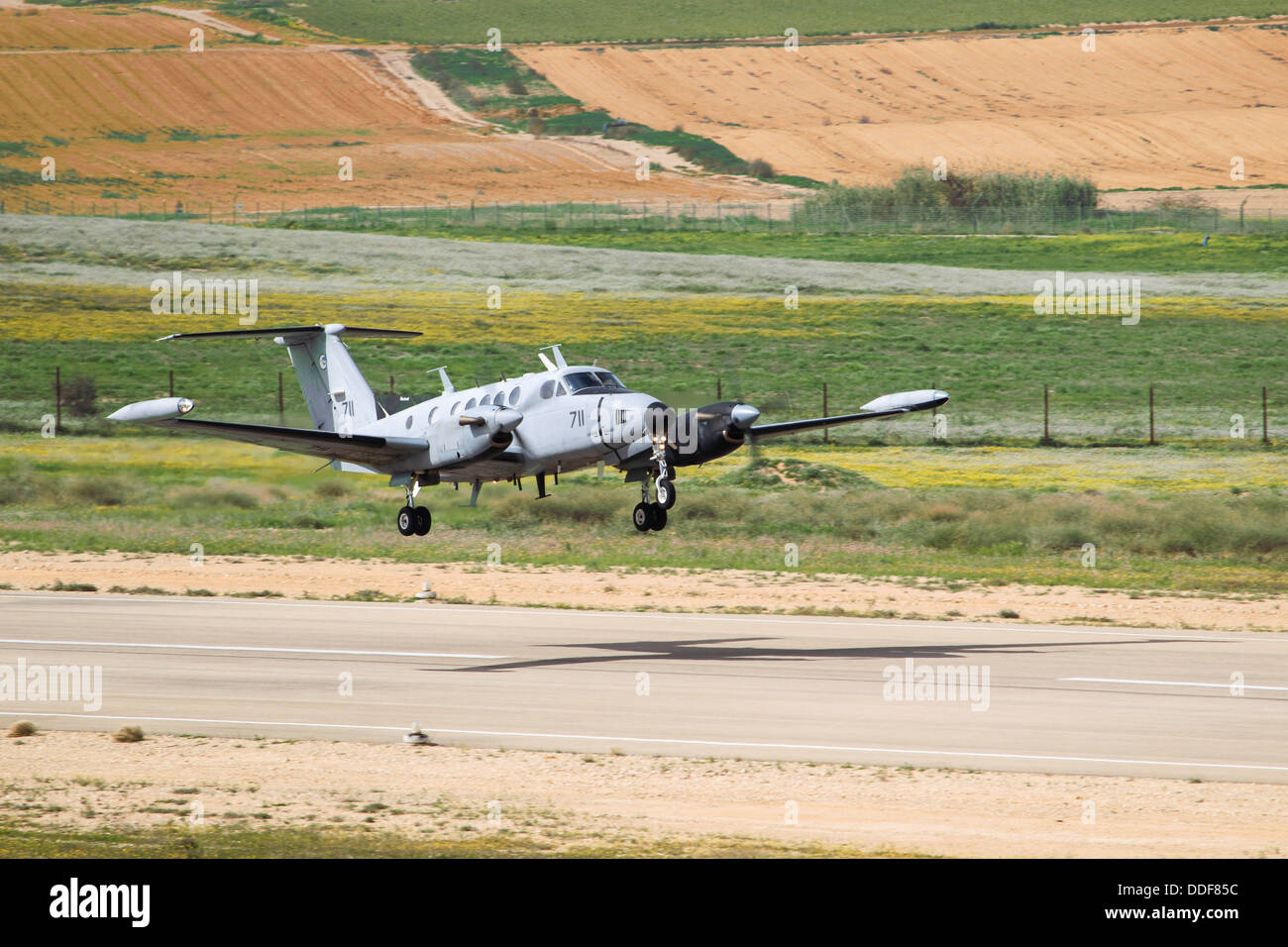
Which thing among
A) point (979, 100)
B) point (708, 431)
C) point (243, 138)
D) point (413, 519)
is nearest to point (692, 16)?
point (979, 100)

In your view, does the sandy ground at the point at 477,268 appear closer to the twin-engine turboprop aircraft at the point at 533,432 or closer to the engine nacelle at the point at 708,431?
the twin-engine turboprop aircraft at the point at 533,432

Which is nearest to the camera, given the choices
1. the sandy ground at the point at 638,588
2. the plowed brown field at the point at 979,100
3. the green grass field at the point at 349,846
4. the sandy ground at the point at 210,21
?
the green grass field at the point at 349,846

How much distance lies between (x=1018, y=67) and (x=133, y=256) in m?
104

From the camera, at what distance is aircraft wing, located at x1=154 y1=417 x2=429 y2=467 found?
31.6 m

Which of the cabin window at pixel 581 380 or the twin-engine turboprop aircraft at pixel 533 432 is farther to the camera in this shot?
the cabin window at pixel 581 380

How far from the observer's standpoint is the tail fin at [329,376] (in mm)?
37094

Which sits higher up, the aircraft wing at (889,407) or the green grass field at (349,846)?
the aircraft wing at (889,407)

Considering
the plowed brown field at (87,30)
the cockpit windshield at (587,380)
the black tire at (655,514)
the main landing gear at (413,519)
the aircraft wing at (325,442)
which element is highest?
the plowed brown field at (87,30)

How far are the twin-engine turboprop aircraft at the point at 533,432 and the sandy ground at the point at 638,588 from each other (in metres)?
8.57

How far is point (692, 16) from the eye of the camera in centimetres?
18512

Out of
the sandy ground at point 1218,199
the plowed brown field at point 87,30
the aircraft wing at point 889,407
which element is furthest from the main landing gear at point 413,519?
the plowed brown field at point 87,30

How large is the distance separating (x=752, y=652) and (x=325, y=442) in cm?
1061

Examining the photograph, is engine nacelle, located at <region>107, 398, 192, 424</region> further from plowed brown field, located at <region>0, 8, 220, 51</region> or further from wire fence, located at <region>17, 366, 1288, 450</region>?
plowed brown field, located at <region>0, 8, 220, 51</region>
